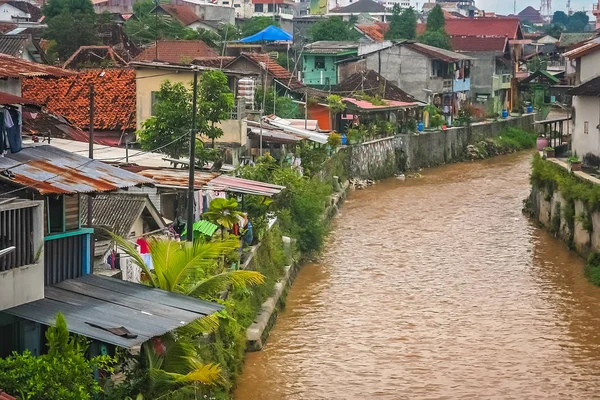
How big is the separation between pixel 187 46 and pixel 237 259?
92.9 feet

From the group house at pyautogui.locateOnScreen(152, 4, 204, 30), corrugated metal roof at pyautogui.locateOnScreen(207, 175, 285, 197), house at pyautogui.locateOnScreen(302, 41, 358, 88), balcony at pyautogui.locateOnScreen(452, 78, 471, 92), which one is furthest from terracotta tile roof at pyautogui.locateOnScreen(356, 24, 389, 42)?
corrugated metal roof at pyautogui.locateOnScreen(207, 175, 285, 197)

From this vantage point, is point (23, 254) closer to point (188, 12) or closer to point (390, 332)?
point (390, 332)

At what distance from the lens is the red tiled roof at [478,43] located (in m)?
65.5

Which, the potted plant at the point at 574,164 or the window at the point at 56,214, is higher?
the window at the point at 56,214

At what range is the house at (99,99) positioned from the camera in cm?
2995

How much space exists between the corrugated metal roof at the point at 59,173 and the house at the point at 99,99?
1416 centimetres

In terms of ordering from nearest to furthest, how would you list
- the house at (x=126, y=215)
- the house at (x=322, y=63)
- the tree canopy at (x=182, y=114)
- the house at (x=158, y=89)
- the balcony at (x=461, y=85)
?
the house at (x=126, y=215), the tree canopy at (x=182, y=114), the house at (x=158, y=89), the house at (x=322, y=63), the balcony at (x=461, y=85)

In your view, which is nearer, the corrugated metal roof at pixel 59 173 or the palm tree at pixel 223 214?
the corrugated metal roof at pixel 59 173

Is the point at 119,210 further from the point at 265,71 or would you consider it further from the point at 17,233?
the point at 265,71

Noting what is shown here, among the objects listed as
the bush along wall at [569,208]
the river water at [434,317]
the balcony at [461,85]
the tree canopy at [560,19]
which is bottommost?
the river water at [434,317]

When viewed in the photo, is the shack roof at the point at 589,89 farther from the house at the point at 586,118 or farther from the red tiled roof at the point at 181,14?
the red tiled roof at the point at 181,14

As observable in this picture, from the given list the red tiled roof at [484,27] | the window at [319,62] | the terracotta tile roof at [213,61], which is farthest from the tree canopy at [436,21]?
the terracotta tile roof at [213,61]

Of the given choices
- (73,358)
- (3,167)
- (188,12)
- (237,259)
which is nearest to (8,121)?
(3,167)

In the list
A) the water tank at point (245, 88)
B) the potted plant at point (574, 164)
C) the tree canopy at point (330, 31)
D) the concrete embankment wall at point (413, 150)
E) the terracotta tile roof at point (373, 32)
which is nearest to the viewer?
the potted plant at point (574, 164)
